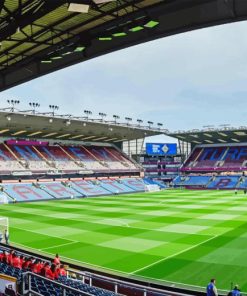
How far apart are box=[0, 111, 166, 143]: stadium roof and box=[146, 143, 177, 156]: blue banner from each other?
5050 millimetres

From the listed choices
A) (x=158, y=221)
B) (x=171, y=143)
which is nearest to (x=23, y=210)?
(x=158, y=221)

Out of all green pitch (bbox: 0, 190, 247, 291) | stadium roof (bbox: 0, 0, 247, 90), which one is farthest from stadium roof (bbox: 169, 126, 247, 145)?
stadium roof (bbox: 0, 0, 247, 90)

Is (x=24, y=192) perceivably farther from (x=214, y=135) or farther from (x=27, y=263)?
(x=27, y=263)

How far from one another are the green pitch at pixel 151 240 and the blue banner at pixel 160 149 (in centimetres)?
4450

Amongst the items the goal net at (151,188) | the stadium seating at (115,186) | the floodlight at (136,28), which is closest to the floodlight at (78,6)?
the floodlight at (136,28)

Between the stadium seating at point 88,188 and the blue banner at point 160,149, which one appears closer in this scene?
the stadium seating at point 88,188

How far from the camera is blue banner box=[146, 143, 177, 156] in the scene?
85.8m

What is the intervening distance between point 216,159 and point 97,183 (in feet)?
103

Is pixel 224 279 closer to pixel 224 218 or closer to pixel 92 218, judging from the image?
pixel 224 218

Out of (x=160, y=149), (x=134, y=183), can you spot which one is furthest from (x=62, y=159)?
(x=160, y=149)

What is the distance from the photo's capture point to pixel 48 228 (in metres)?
31.1

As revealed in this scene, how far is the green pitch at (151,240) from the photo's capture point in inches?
730

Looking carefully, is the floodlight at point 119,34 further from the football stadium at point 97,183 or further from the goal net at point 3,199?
the goal net at point 3,199

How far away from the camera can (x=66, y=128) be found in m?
65.2
